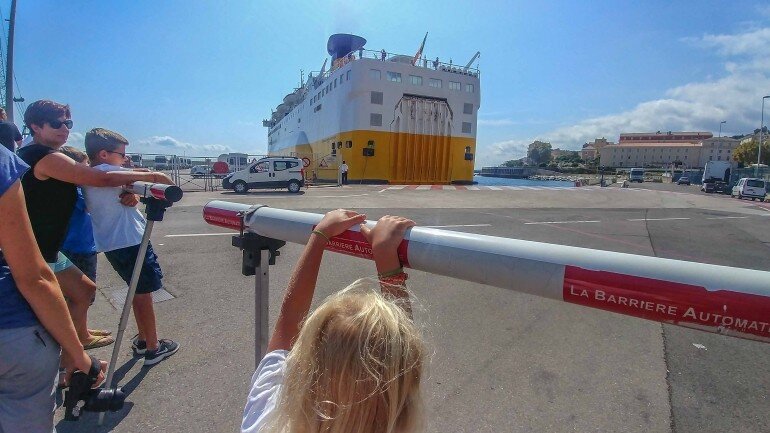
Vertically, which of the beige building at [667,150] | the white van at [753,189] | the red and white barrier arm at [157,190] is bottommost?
the white van at [753,189]

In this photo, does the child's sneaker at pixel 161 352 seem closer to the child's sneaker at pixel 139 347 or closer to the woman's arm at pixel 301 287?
the child's sneaker at pixel 139 347

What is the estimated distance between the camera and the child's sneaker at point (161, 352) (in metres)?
3.07

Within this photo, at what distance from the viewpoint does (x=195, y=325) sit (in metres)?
3.81

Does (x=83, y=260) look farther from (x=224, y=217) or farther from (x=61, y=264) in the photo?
(x=224, y=217)

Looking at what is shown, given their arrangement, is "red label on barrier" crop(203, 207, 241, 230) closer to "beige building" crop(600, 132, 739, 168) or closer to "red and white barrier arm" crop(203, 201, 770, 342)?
"red and white barrier arm" crop(203, 201, 770, 342)

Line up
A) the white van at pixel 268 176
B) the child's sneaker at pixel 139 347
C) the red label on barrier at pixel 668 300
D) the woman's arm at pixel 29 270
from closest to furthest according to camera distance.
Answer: the red label on barrier at pixel 668 300
the woman's arm at pixel 29 270
the child's sneaker at pixel 139 347
the white van at pixel 268 176

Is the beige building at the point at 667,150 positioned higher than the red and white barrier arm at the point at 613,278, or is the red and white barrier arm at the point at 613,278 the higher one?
the beige building at the point at 667,150

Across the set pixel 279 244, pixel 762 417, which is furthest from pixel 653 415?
pixel 279 244

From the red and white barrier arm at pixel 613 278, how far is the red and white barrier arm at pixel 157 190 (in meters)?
1.39

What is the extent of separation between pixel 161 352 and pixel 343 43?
39.2m

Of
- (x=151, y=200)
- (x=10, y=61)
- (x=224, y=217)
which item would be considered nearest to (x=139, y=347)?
(x=151, y=200)

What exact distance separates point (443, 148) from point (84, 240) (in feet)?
95.3

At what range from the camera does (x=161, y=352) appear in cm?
317

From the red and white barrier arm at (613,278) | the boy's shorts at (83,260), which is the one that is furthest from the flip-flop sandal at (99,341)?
the red and white barrier arm at (613,278)
